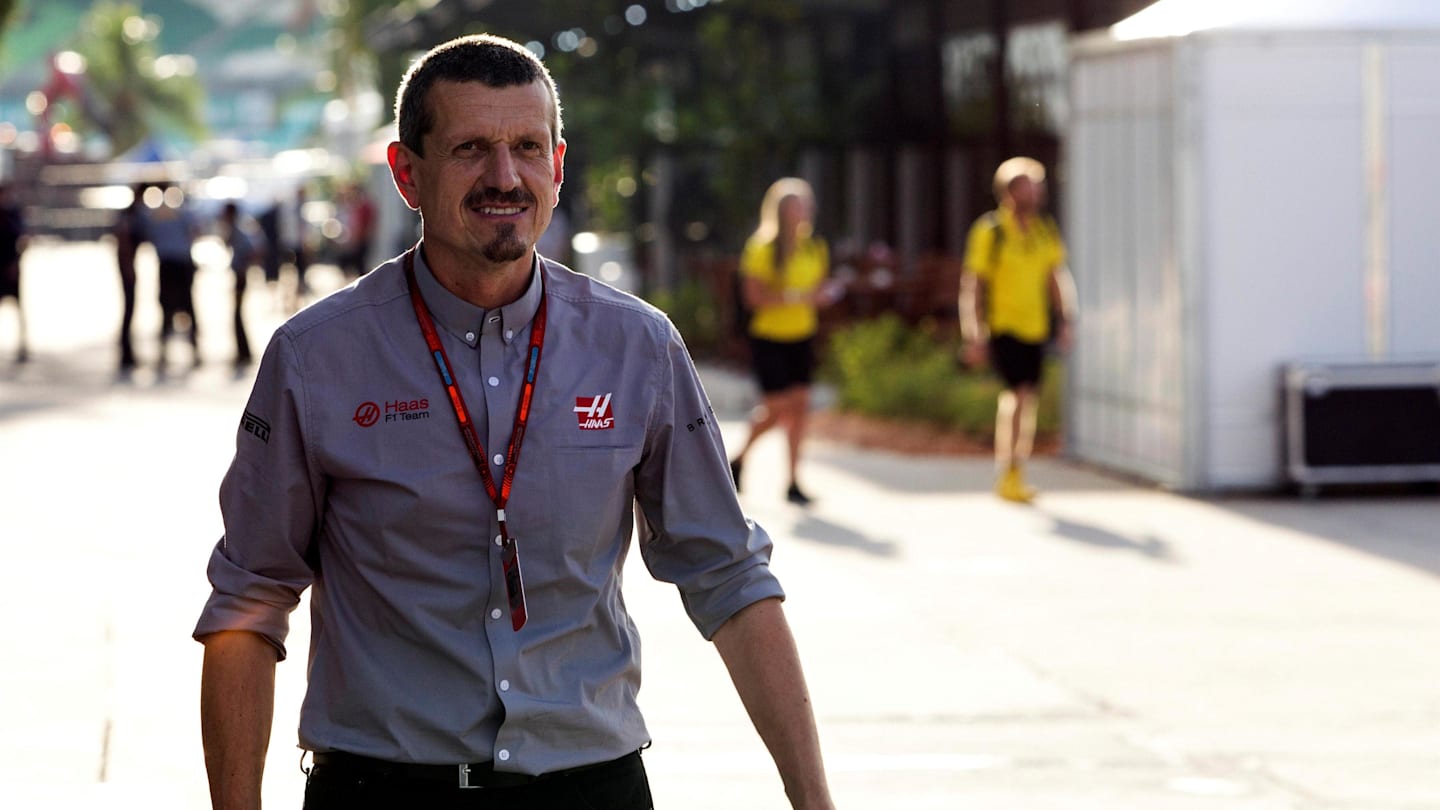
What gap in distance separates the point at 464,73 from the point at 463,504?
0.59 meters

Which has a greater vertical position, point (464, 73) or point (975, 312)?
point (464, 73)

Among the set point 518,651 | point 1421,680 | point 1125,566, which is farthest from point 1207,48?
point 518,651

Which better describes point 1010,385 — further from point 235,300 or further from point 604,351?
point 235,300

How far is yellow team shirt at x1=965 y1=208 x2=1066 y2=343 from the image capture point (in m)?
13.1

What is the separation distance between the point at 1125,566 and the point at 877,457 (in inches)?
186

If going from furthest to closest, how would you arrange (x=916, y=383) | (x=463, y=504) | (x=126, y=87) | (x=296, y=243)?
1. (x=126, y=87)
2. (x=296, y=243)
3. (x=916, y=383)
4. (x=463, y=504)

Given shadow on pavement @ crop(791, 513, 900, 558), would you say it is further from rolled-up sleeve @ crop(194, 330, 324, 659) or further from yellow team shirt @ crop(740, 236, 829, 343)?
rolled-up sleeve @ crop(194, 330, 324, 659)

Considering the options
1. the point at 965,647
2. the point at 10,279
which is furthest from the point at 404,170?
the point at 10,279

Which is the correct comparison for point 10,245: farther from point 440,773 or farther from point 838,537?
point 440,773

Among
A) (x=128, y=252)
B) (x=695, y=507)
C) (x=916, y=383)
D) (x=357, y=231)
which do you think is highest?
(x=695, y=507)

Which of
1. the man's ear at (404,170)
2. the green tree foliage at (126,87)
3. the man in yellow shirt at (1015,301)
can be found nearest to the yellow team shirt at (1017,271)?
the man in yellow shirt at (1015,301)

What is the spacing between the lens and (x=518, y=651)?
3.12 metres

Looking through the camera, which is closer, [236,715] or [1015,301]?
[236,715]

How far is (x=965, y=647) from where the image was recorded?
892 centimetres
